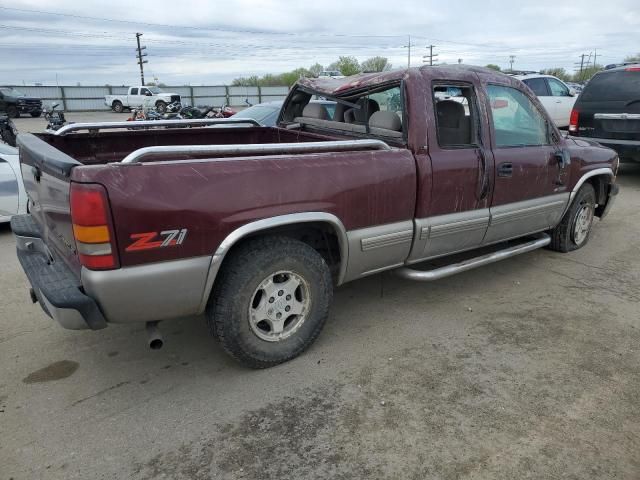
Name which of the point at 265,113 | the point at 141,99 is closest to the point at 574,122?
the point at 265,113

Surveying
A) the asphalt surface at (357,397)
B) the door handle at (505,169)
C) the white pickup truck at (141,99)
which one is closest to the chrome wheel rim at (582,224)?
the asphalt surface at (357,397)

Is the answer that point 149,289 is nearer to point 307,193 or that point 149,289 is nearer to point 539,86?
point 307,193

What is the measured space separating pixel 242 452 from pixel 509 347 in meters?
2.00

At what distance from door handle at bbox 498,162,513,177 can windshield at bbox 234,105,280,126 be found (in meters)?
4.83

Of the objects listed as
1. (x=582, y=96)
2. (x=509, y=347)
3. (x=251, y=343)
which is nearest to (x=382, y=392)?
(x=251, y=343)

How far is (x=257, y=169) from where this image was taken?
281 centimetres

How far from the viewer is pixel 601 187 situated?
218 inches

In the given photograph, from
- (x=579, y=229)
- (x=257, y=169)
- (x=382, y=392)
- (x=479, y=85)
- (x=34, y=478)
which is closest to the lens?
(x=34, y=478)

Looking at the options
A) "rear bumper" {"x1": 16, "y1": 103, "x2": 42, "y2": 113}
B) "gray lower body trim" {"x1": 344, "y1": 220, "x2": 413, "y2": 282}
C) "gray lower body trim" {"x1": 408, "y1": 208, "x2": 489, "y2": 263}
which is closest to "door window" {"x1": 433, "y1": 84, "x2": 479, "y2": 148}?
"gray lower body trim" {"x1": 408, "y1": 208, "x2": 489, "y2": 263}

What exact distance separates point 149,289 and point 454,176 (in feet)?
7.44

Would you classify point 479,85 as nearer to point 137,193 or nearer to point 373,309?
point 373,309

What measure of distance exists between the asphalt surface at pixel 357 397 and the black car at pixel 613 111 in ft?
16.3

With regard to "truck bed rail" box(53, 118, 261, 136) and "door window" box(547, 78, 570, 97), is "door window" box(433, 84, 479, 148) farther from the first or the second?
"door window" box(547, 78, 570, 97)

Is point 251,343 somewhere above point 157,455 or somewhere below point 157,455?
above
